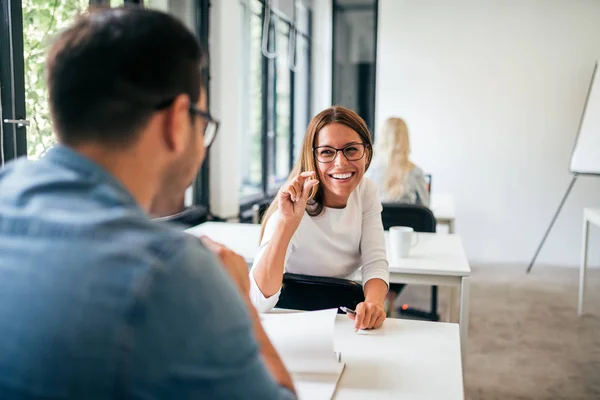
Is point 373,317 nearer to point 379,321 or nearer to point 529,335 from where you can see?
point 379,321

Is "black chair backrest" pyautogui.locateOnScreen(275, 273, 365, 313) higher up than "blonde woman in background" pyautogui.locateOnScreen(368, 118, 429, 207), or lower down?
lower down

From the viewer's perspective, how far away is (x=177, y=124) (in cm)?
65

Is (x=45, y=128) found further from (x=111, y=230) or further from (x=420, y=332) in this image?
(x=111, y=230)

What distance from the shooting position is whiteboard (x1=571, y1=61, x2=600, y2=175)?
14.2 ft

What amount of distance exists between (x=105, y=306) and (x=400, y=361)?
0.90 meters

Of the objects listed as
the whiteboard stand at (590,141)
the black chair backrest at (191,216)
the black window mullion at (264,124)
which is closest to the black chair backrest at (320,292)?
the black chair backrest at (191,216)

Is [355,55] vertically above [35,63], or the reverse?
[355,55]

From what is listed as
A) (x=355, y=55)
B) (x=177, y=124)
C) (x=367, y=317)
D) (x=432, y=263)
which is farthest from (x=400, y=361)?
(x=355, y=55)

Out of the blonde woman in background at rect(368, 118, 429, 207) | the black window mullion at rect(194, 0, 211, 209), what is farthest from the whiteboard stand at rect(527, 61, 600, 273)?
→ the black window mullion at rect(194, 0, 211, 209)

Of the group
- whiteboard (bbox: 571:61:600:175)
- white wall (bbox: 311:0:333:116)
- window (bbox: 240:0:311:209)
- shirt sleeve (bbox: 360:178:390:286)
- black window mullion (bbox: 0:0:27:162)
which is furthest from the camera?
white wall (bbox: 311:0:333:116)

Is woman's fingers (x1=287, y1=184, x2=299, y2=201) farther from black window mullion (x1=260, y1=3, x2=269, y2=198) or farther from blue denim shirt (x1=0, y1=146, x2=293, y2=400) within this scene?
black window mullion (x1=260, y1=3, x2=269, y2=198)

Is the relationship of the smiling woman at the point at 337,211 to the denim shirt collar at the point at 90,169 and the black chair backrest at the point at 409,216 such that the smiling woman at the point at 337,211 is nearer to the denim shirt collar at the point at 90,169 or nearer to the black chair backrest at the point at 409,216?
the black chair backrest at the point at 409,216

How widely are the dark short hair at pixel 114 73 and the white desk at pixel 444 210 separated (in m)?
3.32

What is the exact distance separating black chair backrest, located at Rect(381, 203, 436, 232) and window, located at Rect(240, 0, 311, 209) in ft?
5.76
